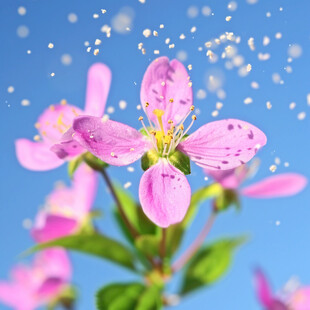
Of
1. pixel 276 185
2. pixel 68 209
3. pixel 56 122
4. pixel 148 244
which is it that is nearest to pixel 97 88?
pixel 56 122

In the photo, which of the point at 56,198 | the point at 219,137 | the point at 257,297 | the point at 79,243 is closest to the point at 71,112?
the point at 79,243

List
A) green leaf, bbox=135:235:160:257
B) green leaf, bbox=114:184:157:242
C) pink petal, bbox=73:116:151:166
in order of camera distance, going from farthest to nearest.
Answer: green leaf, bbox=114:184:157:242
green leaf, bbox=135:235:160:257
pink petal, bbox=73:116:151:166

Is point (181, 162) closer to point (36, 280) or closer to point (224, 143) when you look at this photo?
point (224, 143)

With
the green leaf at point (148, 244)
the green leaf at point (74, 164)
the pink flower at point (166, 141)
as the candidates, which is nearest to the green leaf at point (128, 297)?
the green leaf at point (148, 244)

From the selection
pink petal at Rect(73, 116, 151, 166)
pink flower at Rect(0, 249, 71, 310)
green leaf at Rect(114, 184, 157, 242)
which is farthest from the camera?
pink flower at Rect(0, 249, 71, 310)

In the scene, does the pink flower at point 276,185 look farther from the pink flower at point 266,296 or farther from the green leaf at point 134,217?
the pink flower at point 266,296

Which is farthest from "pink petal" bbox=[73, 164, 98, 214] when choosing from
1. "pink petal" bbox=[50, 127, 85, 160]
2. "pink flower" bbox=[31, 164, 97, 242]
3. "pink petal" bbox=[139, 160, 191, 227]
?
"pink petal" bbox=[139, 160, 191, 227]

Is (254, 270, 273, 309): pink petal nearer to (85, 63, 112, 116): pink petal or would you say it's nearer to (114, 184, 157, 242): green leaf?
(114, 184, 157, 242): green leaf
